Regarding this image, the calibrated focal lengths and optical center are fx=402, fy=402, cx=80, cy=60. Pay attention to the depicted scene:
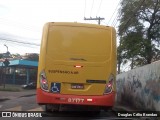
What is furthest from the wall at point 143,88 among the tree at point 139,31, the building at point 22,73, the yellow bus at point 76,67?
the building at point 22,73

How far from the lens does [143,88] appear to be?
60.8ft

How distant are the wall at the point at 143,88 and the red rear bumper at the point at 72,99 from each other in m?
4.09

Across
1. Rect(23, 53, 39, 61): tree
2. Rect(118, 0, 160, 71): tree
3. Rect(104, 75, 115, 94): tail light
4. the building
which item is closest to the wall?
Rect(104, 75, 115, 94): tail light

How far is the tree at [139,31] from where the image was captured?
37219 mm

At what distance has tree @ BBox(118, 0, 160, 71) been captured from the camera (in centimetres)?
3722

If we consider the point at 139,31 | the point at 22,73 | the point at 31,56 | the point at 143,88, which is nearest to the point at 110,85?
the point at 143,88

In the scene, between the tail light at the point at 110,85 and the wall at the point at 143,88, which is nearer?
the tail light at the point at 110,85

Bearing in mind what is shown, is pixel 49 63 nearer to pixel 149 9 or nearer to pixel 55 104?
pixel 55 104

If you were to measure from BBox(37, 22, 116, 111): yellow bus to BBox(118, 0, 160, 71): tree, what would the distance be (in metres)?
24.4

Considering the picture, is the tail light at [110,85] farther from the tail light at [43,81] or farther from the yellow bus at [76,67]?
the tail light at [43,81]

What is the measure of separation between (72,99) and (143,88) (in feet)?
24.5

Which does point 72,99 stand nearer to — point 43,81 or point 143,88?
point 43,81

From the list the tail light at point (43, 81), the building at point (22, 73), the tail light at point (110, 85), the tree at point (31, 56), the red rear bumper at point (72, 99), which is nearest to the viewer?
the red rear bumper at point (72, 99)

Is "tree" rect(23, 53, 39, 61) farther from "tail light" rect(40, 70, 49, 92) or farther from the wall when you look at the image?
"tail light" rect(40, 70, 49, 92)
